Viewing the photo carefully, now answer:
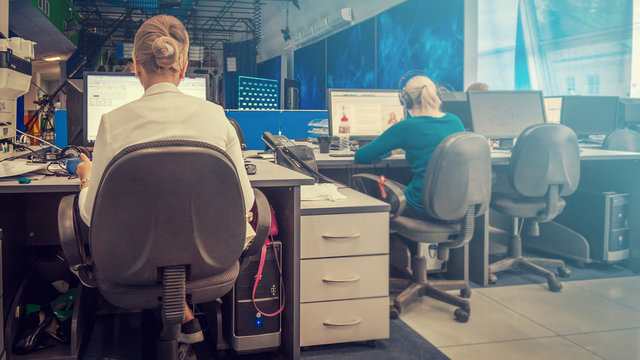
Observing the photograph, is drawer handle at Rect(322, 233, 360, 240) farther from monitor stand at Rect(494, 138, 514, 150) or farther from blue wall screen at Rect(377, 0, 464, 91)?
blue wall screen at Rect(377, 0, 464, 91)

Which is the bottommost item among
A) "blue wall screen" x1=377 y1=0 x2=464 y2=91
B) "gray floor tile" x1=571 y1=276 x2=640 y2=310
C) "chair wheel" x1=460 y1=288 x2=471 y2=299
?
"gray floor tile" x1=571 y1=276 x2=640 y2=310

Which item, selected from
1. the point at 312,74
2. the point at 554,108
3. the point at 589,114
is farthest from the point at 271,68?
the point at 589,114

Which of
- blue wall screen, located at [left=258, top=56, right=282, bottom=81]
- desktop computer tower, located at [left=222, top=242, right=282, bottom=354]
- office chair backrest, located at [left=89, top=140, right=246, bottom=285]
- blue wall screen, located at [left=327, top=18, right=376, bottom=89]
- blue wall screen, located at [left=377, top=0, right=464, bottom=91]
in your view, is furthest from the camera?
blue wall screen, located at [left=258, top=56, right=282, bottom=81]

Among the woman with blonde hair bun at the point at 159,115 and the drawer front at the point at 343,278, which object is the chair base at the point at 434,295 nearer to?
the drawer front at the point at 343,278

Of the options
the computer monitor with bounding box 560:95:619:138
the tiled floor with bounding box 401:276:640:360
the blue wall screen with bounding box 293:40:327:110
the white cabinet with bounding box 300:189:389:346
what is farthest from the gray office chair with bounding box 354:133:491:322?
the blue wall screen with bounding box 293:40:327:110

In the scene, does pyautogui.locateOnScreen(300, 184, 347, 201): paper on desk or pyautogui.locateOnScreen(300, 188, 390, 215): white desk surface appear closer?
pyautogui.locateOnScreen(300, 188, 390, 215): white desk surface

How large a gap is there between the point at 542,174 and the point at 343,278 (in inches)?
54.0

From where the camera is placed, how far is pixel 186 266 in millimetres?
1300

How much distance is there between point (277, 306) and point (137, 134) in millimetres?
998

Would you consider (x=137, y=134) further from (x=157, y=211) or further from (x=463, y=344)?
(x=463, y=344)

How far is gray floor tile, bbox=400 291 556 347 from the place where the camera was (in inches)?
87.9

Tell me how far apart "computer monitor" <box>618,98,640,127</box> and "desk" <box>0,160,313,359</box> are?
10.5 ft

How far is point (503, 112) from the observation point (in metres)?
3.46

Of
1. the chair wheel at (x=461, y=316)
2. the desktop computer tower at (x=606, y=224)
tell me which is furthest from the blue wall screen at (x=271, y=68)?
the chair wheel at (x=461, y=316)
